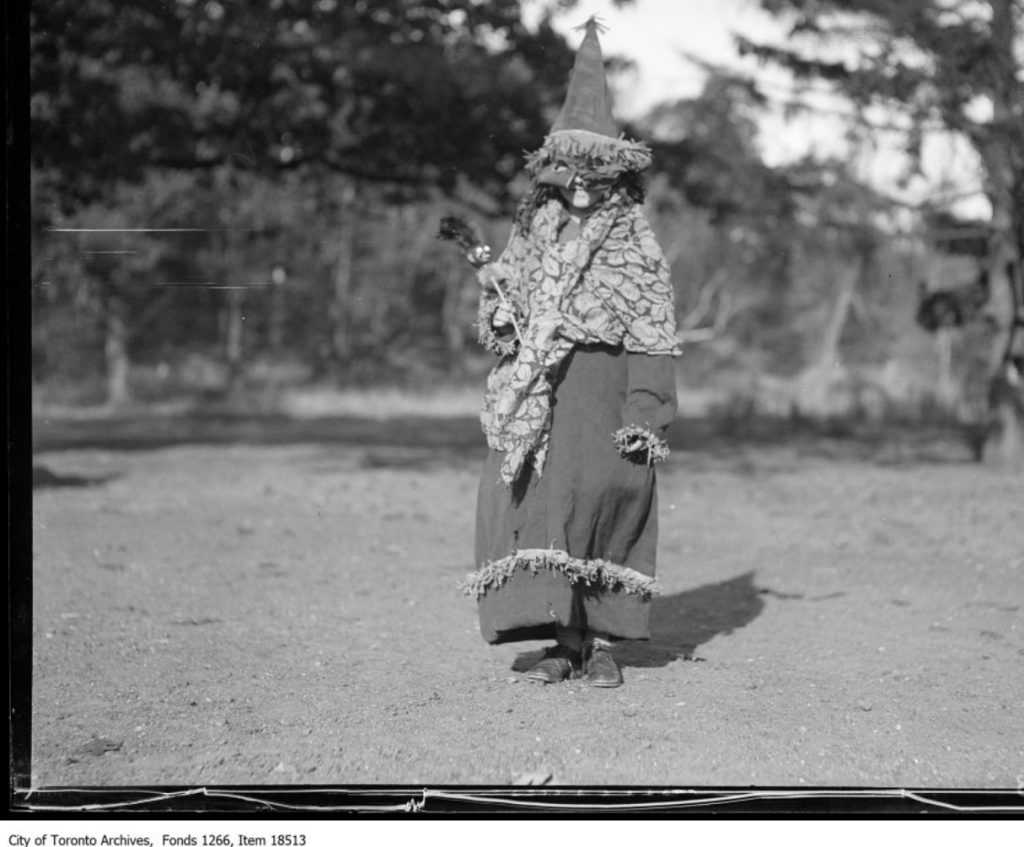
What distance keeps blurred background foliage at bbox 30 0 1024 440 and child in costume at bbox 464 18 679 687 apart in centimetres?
209

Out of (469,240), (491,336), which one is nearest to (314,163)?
(469,240)

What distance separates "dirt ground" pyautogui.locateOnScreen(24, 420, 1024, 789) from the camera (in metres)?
4.69

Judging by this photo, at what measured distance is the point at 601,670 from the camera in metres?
5.58

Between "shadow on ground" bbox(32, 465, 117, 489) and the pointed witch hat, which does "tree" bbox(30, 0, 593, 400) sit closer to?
"shadow on ground" bbox(32, 465, 117, 489)

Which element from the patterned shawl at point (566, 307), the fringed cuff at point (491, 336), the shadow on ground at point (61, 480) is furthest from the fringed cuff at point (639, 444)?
the shadow on ground at point (61, 480)

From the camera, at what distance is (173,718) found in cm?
520

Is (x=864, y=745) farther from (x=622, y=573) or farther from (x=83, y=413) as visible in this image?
(x=83, y=413)

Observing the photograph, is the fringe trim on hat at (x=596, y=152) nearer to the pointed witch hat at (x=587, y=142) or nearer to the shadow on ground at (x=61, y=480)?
the pointed witch hat at (x=587, y=142)

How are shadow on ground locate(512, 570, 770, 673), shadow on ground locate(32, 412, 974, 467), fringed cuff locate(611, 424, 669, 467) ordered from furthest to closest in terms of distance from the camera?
1. shadow on ground locate(32, 412, 974, 467)
2. shadow on ground locate(512, 570, 770, 673)
3. fringed cuff locate(611, 424, 669, 467)

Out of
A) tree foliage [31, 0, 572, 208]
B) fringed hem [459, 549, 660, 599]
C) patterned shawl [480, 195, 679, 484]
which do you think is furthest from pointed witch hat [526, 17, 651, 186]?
tree foliage [31, 0, 572, 208]

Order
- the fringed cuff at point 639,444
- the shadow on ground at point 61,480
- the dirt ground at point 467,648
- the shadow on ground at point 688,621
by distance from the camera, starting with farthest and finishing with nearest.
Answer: the shadow on ground at point 61,480 → the shadow on ground at point 688,621 → the fringed cuff at point 639,444 → the dirt ground at point 467,648

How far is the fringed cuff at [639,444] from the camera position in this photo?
5277 millimetres

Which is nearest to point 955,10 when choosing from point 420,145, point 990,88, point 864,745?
point 990,88

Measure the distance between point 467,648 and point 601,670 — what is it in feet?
3.80
